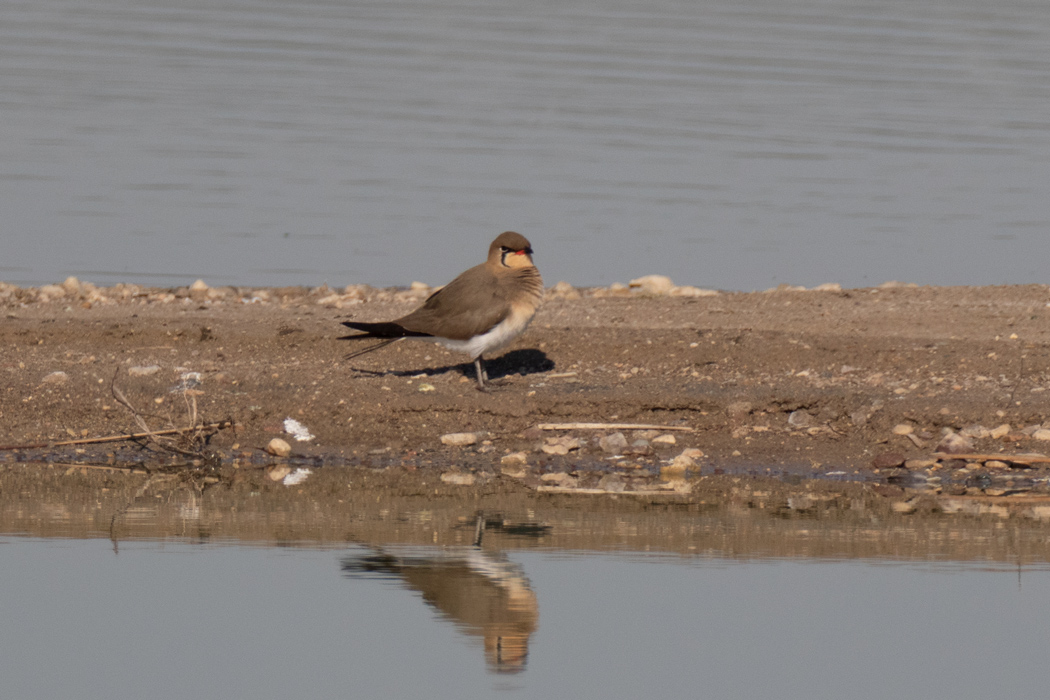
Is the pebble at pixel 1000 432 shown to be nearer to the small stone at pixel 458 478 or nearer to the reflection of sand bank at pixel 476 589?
the small stone at pixel 458 478

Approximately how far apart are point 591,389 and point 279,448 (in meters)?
1.83

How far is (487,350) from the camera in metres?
8.77

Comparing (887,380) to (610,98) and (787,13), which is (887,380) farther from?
(787,13)

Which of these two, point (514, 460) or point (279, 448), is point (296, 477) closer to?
point (279, 448)

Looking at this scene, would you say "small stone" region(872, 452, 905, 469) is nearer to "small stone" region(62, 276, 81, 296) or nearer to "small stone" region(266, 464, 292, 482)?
"small stone" region(266, 464, 292, 482)

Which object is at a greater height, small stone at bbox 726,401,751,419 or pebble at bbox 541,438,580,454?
small stone at bbox 726,401,751,419

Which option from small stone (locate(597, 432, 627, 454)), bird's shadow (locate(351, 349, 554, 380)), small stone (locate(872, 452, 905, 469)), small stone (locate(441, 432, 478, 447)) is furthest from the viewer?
bird's shadow (locate(351, 349, 554, 380))

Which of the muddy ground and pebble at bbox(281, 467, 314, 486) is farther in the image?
the muddy ground

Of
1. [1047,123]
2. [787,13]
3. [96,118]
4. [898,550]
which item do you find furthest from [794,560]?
[787,13]

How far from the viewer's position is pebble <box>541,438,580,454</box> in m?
7.96

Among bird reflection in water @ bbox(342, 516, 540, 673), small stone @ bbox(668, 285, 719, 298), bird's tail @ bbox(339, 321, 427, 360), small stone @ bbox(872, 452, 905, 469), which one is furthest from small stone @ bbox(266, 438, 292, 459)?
small stone @ bbox(668, 285, 719, 298)

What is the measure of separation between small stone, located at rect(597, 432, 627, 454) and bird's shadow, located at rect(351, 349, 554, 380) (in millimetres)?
1433

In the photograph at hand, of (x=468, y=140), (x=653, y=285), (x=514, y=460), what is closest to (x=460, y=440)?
(x=514, y=460)

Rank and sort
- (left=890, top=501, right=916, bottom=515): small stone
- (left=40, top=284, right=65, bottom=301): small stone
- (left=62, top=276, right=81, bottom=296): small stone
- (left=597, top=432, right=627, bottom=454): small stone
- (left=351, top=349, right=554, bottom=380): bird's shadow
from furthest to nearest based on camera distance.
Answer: (left=62, top=276, right=81, bottom=296): small stone → (left=40, top=284, right=65, bottom=301): small stone → (left=351, top=349, right=554, bottom=380): bird's shadow → (left=597, top=432, right=627, bottom=454): small stone → (left=890, top=501, right=916, bottom=515): small stone
